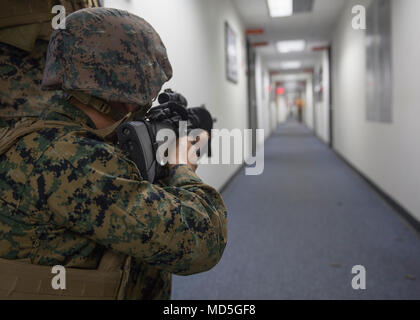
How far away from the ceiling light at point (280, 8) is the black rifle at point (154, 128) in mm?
4617

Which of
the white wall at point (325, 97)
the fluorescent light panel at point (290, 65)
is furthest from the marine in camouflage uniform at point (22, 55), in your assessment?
the fluorescent light panel at point (290, 65)

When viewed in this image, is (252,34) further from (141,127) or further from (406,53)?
(141,127)

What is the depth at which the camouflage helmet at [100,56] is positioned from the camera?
1.91 ft

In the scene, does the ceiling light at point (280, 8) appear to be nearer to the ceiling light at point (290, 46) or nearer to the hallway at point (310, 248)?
the ceiling light at point (290, 46)

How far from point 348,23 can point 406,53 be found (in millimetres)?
2769

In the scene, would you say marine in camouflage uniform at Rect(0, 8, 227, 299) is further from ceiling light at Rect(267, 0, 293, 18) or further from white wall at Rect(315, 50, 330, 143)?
white wall at Rect(315, 50, 330, 143)

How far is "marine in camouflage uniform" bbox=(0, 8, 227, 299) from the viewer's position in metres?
0.54

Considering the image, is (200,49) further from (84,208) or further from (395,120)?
(84,208)

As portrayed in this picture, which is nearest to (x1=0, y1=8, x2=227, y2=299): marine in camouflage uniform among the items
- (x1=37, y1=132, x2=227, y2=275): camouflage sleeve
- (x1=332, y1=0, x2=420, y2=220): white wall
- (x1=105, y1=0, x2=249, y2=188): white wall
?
(x1=37, y1=132, x2=227, y2=275): camouflage sleeve

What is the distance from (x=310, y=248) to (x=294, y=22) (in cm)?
483

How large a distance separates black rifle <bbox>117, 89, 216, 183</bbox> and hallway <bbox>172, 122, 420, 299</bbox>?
1.12m

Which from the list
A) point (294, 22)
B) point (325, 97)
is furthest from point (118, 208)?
point (325, 97)

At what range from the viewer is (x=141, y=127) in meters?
0.62

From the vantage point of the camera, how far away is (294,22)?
606 centimetres
